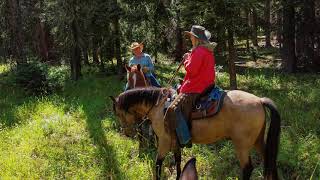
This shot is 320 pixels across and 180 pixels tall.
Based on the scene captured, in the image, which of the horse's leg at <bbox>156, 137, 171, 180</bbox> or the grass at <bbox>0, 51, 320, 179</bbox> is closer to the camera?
the horse's leg at <bbox>156, 137, 171, 180</bbox>

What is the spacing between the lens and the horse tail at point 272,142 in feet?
23.1

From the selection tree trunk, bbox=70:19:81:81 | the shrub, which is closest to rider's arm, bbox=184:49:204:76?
the shrub

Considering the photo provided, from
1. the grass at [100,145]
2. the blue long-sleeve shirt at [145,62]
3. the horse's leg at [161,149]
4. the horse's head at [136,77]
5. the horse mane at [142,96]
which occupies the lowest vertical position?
the grass at [100,145]

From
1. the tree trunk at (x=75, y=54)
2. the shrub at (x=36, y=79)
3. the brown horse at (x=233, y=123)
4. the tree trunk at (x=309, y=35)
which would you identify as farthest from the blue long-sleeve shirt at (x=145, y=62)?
the tree trunk at (x=309, y=35)

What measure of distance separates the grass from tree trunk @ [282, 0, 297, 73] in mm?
5985

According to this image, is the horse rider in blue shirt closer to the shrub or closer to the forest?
the forest

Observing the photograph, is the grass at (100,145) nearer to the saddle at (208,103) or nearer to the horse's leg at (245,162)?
the horse's leg at (245,162)

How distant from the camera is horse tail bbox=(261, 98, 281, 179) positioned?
705cm

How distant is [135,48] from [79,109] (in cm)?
490

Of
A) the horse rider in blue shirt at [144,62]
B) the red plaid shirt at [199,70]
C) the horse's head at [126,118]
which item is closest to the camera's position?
the red plaid shirt at [199,70]

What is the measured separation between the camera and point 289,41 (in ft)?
71.8

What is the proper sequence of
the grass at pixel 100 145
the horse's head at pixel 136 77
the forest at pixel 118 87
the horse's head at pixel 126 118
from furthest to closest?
1. the forest at pixel 118 87
2. the horse's head at pixel 136 77
3. the grass at pixel 100 145
4. the horse's head at pixel 126 118

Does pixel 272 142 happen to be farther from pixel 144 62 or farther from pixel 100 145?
pixel 100 145

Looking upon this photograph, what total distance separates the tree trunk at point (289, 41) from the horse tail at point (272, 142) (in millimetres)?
15389
